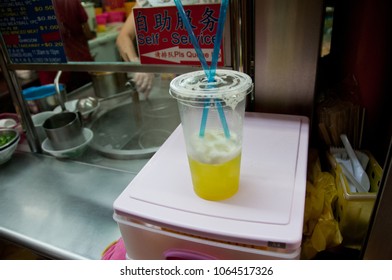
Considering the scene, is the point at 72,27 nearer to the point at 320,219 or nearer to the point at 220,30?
the point at 220,30

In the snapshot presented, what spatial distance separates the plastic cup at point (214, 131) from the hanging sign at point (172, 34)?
0.81ft

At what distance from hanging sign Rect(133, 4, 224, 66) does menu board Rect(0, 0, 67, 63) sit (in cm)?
40

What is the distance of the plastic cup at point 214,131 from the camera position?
562mm

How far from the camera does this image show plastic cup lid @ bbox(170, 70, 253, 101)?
537mm

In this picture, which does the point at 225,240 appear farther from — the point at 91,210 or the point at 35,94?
the point at 35,94

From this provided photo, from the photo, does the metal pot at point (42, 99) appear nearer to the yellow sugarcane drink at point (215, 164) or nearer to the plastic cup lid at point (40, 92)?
the plastic cup lid at point (40, 92)

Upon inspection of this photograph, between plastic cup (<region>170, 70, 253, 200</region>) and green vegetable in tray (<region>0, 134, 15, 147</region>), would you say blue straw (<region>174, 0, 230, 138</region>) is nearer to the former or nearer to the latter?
plastic cup (<region>170, 70, 253, 200</region>)

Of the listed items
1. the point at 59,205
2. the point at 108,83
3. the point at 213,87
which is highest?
the point at 213,87

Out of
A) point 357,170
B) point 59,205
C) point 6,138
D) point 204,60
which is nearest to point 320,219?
point 357,170

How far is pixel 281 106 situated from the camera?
0.93 m

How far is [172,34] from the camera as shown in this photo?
2.93 ft

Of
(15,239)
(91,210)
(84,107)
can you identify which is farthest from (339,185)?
(84,107)

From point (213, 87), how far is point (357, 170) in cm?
53

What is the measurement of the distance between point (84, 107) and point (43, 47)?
0.46 meters
